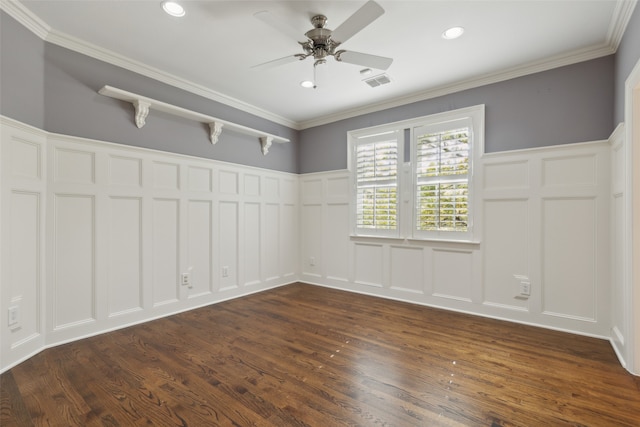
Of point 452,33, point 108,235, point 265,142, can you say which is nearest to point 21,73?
point 108,235

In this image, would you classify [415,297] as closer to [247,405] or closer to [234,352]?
[234,352]

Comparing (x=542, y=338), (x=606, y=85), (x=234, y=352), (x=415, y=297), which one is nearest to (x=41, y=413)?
(x=234, y=352)

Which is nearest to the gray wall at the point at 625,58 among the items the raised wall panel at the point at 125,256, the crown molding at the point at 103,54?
the crown molding at the point at 103,54

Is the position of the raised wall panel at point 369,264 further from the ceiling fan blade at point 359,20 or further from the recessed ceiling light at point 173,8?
the recessed ceiling light at point 173,8

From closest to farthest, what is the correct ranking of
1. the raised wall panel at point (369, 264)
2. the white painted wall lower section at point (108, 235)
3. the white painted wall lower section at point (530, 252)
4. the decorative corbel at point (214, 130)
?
1. the white painted wall lower section at point (108, 235)
2. the white painted wall lower section at point (530, 252)
3. the decorative corbel at point (214, 130)
4. the raised wall panel at point (369, 264)

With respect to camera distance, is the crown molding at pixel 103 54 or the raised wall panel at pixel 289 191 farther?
→ the raised wall panel at pixel 289 191

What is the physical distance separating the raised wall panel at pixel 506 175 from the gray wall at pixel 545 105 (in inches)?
7.8

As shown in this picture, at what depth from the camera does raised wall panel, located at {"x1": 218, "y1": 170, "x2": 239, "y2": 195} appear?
13.5 feet

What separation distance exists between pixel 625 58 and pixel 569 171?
40.7 inches

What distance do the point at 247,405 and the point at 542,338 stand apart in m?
2.81

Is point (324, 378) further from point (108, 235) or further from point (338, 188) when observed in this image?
point (338, 188)

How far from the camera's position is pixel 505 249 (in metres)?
3.41

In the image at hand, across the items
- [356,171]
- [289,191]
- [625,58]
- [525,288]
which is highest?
[625,58]

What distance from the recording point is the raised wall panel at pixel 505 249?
3305 mm
